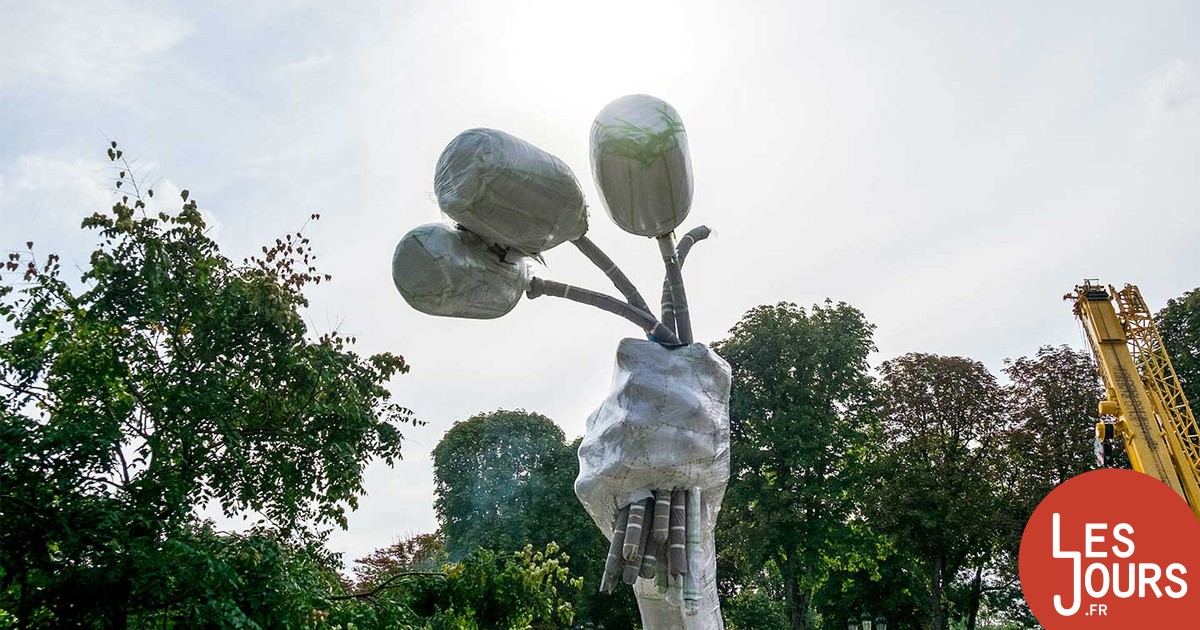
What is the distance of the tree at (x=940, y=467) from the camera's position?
61.5 feet

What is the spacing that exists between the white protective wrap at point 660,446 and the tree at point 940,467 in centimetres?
1560

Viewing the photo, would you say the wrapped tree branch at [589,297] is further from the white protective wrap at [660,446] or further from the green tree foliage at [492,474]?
the green tree foliage at [492,474]

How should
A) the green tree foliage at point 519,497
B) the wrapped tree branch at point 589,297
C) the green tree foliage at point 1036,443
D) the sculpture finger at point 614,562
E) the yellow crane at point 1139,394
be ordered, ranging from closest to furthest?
the sculpture finger at point 614,562 → the wrapped tree branch at point 589,297 → the yellow crane at point 1139,394 → the green tree foliage at point 1036,443 → the green tree foliage at point 519,497

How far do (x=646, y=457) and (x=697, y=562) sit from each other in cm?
60

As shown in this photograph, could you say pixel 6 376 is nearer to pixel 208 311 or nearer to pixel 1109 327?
pixel 208 311

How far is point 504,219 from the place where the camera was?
4.52 m

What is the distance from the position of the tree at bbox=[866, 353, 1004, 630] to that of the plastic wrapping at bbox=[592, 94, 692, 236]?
1615 centimetres

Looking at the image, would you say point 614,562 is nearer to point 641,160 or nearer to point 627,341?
point 627,341

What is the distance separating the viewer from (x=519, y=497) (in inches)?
938

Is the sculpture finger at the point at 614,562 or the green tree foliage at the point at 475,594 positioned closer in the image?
the sculpture finger at the point at 614,562

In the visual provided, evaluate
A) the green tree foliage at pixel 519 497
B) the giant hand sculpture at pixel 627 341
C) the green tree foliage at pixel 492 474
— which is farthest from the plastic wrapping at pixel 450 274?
the green tree foliage at pixel 492 474

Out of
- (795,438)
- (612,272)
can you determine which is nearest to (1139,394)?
(795,438)

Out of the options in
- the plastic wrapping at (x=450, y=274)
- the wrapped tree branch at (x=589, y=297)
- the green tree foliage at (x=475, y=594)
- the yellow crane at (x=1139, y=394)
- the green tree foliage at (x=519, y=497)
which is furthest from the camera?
the green tree foliage at (x=519, y=497)

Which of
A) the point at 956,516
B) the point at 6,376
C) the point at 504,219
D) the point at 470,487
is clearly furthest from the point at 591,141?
the point at 470,487
